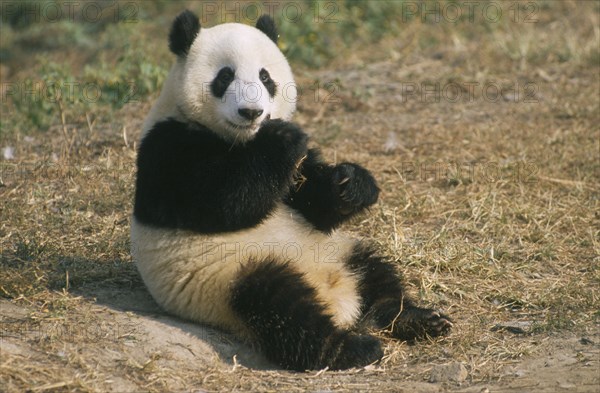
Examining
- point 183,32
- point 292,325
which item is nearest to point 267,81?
point 183,32

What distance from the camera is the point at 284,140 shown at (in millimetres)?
4883

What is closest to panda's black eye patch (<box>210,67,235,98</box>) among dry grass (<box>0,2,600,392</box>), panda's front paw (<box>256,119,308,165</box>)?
panda's front paw (<box>256,119,308,165</box>)

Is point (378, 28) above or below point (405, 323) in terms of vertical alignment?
above

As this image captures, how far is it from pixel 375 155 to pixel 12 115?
3.72 meters

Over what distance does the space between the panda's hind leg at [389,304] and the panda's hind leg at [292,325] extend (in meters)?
0.37

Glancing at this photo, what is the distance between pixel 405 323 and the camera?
16.9 feet

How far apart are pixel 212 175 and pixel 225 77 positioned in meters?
0.63

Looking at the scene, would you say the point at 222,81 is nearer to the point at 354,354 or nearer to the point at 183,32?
the point at 183,32

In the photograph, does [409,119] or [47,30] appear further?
[47,30]

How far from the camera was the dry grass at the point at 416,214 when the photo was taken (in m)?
4.58

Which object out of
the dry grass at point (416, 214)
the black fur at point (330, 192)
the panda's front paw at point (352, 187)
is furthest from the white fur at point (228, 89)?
the dry grass at point (416, 214)

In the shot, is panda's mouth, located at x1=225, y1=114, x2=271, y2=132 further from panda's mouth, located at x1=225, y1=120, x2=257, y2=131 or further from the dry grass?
the dry grass

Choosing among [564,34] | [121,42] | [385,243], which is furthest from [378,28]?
[385,243]

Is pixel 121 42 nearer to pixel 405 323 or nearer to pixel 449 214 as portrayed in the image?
pixel 449 214
